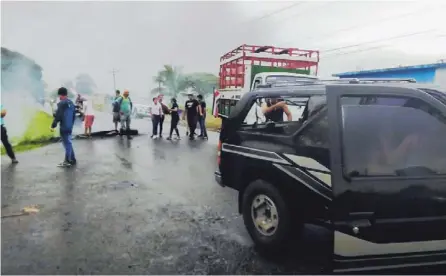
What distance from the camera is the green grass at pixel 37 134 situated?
859cm

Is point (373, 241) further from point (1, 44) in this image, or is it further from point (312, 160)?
point (1, 44)

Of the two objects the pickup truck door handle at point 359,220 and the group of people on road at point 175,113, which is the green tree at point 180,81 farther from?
the pickup truck door handle at point 359,220

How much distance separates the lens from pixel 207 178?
19.9 ft

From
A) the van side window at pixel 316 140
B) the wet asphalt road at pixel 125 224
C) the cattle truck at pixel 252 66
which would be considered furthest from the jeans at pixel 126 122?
the van side window at pixel 316 140

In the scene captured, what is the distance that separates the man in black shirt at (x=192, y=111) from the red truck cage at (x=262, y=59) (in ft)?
4.33

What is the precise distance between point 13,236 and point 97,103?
8435 mm

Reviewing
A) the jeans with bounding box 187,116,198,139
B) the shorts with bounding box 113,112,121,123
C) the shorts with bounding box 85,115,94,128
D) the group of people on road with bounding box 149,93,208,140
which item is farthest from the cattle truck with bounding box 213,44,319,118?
the shorts with bounding box 85,115,94,128

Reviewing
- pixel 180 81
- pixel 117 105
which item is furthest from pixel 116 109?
pixel 180 81

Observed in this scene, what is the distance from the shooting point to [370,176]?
2482 millimetres

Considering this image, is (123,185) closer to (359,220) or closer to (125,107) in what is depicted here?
(359,220)

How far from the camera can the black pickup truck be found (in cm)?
245

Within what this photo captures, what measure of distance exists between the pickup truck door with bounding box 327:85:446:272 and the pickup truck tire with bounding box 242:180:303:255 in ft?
1.51

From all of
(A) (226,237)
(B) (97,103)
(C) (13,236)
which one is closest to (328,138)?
(A) (226,237)

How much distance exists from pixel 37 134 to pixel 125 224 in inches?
268
